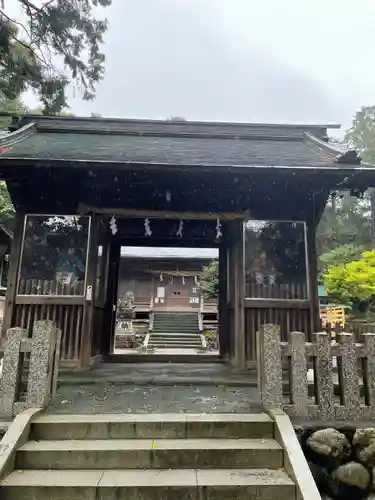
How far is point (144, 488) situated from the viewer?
279cm

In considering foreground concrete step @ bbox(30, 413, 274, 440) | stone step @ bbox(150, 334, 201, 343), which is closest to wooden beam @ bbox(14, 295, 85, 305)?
foreground concrete step @ bbox(30, 413, 274, 440)

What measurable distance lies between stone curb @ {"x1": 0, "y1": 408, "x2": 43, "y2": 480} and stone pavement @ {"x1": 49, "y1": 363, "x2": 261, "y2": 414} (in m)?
0.39

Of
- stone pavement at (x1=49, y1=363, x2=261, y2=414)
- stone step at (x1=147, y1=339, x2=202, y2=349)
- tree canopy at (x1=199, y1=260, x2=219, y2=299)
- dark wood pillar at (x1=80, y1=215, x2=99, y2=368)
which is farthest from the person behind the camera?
tree canopy at (x1=199, y1=260, x2=219, y2=299)

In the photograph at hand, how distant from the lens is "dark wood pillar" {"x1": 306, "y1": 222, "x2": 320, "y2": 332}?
612 cm

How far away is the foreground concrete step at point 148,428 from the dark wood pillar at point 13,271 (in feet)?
9.36

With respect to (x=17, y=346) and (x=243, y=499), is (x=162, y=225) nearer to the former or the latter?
(x=17, y=346)

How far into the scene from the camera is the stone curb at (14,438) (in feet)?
9.64

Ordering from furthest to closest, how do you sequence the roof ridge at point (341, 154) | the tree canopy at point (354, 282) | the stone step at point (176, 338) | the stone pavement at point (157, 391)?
1. the stone step at point (176, 338)
2. the tree canopy at point (354, 282)
3. the roof ridge at point (341, 154)
4. the stone pavement at point (157, 391)

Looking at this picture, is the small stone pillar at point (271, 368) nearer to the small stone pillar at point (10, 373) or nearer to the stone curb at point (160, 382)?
the stone curb at point (160, 382)

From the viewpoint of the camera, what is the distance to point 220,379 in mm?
5336

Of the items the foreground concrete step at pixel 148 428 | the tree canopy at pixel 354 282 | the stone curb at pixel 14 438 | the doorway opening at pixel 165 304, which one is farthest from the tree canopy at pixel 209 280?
the stone curb at pixel 14 438

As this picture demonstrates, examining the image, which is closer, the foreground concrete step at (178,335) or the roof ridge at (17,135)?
the roof ridge at (17,135)

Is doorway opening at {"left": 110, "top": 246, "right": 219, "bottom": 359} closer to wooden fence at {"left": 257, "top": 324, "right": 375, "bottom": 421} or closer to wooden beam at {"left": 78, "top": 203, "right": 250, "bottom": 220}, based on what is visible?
wooden beam at {"left": 78, "top": 203, "right": 250, "bottom": 220}

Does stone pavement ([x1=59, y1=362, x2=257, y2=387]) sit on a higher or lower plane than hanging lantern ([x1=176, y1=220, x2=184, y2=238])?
lower
